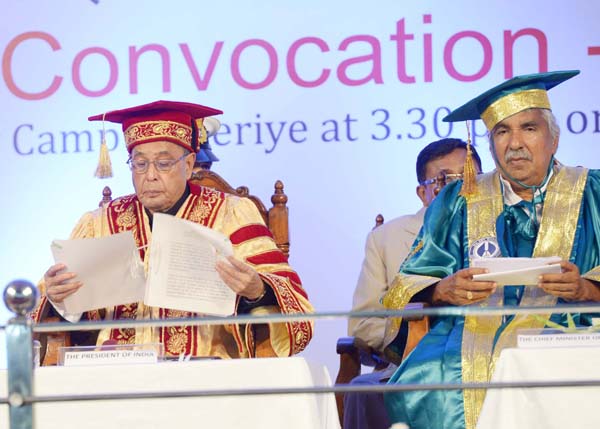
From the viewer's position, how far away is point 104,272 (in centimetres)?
403

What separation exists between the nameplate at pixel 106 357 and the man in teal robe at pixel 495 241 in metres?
1.21

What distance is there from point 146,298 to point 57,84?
2.81 m

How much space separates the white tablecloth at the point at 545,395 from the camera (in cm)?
308

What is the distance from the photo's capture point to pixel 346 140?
634 centimetres

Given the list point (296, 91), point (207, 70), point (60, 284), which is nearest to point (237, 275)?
point (60, 284)

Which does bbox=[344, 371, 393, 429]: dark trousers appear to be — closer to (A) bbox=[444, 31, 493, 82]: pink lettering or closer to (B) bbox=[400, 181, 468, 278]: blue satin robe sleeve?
(B) bbox=[400, 181, 468, 278]: blue satin robe sleeve

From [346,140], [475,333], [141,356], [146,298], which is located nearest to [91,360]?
[141,356]

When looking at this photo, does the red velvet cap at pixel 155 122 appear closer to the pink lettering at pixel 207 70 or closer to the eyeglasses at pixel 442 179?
the eyeglasses at pixel 442 179

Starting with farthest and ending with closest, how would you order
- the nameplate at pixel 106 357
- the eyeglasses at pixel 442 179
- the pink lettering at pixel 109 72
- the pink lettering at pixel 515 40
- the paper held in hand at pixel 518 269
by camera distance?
1. the pink lettering at pixel 109 72
2. the pink lettering at pixel 515 40
3. the eyeglasses at pixel 442 179
4. the paper held in hand at pixel 518 269
5. the nameplate at pixel 106 357

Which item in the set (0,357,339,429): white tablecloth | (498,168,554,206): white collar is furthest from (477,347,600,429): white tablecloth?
(498,168,554,206): white collar

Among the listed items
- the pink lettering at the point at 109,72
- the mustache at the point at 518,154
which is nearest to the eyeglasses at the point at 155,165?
the mustache at the point at 518,154

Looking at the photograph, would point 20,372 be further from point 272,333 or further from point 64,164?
point 64,164

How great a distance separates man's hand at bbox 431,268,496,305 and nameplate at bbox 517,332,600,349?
66 centimetres

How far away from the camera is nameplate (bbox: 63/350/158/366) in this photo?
10.5 ft
